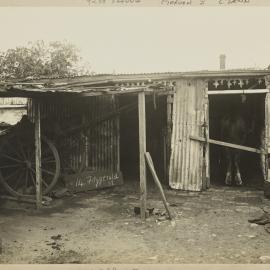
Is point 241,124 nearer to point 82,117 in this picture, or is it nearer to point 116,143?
point 116,143

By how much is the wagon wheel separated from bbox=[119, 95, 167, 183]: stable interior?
2.85 meters

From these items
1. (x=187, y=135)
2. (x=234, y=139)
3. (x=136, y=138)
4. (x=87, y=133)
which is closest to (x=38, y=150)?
(x=87, y=133)

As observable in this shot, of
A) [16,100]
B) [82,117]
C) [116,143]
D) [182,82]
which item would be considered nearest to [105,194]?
[116,143]

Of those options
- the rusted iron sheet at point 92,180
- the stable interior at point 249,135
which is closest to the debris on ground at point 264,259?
the stable interior at point 249,135

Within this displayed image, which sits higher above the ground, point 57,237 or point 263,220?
point 263,220

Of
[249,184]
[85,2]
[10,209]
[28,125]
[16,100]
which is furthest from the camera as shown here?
[16,100]

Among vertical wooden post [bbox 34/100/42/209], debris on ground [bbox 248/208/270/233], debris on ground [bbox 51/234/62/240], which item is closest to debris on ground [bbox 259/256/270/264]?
debris on ground [bbox 248/208/270/233]

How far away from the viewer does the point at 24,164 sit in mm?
9859

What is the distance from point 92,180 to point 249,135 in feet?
15.7

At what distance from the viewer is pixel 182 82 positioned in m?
10.3

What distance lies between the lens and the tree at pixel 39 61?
26422mm

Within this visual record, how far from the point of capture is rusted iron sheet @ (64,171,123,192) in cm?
1048

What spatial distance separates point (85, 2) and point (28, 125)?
396 centimetres
